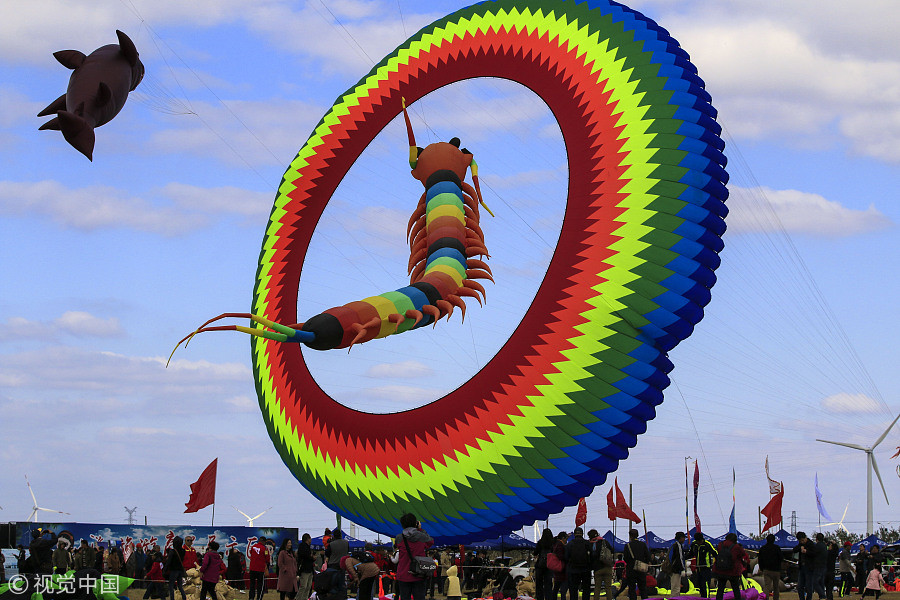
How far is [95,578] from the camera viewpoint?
1235 cm

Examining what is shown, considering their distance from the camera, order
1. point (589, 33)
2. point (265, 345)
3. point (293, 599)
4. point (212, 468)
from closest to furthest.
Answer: point (589, 33) < point (265, 345) < point (293, 599) < point (212, 468)

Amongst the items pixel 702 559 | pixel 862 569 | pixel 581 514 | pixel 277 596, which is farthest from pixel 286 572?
pixel 862 569

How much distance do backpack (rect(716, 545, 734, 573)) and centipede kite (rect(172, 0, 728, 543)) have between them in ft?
13.0

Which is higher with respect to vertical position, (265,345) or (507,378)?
(265,345)

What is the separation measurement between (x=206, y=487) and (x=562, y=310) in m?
13.8

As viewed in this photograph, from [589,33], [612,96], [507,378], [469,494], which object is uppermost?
[589,33]

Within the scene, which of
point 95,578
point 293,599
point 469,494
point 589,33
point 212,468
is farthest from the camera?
point 212,468

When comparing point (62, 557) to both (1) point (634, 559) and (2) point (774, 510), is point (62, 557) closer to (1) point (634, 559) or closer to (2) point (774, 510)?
(1) point (634, 559)

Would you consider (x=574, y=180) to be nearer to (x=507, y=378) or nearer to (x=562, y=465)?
(x=507, y=378)

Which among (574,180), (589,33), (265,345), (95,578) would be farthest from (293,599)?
(589,33)

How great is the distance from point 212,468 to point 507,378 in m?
13.1

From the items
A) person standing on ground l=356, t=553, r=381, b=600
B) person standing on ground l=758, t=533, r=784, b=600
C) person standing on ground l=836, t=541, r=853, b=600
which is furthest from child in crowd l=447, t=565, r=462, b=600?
person standing on ground l=836, t=541, r=853, b=600

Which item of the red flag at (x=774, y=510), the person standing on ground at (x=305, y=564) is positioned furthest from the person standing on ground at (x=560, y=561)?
the red flag at (x=774, y=510)

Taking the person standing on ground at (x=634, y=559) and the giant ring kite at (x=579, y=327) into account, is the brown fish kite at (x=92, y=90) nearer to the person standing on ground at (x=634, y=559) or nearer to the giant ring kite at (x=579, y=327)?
the giant ring kite at (x=579, y=327)
